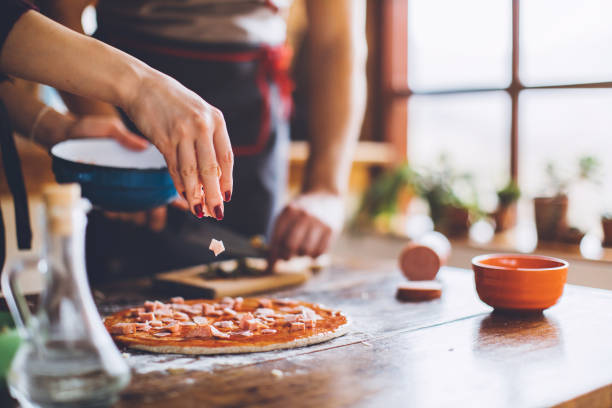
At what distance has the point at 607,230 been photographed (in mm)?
2479

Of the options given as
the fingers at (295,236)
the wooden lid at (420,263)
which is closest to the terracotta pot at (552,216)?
the wooden lid at (420,263)

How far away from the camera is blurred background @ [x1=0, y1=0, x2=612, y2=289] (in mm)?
2572

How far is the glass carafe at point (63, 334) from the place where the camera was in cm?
60

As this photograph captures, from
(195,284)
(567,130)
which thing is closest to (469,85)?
(567,130)

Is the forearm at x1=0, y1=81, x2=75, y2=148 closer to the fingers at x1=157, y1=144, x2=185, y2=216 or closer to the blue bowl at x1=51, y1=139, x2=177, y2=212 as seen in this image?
the blue bowl at x1=51, y1=139, x2=177, y2=212

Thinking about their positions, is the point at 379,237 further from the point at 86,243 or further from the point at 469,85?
the point at 86,243

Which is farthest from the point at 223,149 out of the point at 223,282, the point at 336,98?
the point at 336,98

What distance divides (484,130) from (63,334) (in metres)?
2.72

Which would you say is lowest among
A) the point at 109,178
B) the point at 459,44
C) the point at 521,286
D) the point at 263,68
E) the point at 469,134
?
the point at 521,286

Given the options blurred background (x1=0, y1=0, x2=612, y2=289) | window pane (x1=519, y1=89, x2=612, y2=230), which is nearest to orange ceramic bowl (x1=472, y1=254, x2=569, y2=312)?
blurred background (x1=0, y1=0, x2=612, y2=289)

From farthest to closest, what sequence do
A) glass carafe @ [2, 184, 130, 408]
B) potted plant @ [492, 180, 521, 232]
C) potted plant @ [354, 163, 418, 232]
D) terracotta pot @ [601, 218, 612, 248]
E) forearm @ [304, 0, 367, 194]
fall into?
1. potted plant @ [354, 163, 418, 232]
2. potted plant @ [492, 180, 521, 232]
3. terracotta pot @ [601, 218, 612, 248]
4. forearm @ [304, 0, 367, 194]
5. glass carafe @ [2, 184, 130, 408]

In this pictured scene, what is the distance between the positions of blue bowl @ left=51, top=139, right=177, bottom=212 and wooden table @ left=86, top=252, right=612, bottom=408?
0.74 ft

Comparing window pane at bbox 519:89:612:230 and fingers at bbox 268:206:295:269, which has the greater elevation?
window pane at bbox 519:89:612:230

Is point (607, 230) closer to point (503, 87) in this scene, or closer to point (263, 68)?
point (503, 87)
